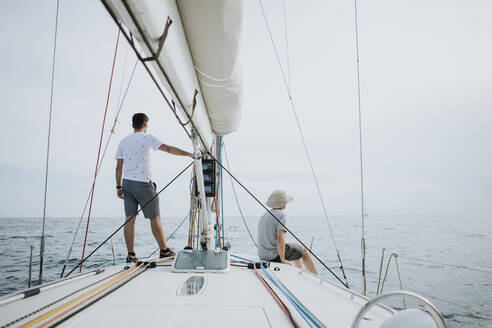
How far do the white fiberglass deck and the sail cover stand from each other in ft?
3.08

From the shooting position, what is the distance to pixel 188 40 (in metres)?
1.08

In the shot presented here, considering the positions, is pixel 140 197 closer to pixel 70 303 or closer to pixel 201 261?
pixel 201 261

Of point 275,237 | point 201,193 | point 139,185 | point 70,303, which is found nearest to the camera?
point 70,303

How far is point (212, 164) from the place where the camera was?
229cm

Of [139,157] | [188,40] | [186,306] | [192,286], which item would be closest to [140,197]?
[139,157]

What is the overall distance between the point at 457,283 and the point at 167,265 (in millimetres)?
5256

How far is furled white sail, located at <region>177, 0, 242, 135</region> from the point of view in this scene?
0.95 m

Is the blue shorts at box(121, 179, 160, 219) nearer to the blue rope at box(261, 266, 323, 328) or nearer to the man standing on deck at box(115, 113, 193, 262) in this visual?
the man standing on deck at box(115, 113, 193, 262)

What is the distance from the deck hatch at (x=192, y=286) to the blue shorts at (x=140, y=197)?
2.63 ft

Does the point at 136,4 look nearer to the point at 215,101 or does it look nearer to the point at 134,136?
the point at 215,101

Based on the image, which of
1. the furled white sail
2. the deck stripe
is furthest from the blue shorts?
the furled white sail

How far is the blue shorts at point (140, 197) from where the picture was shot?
6.61ft

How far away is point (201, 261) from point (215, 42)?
55.0 inches

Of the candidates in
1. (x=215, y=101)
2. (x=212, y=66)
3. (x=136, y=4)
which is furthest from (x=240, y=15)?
(x=215, y=101)
